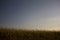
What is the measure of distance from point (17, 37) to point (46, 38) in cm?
173

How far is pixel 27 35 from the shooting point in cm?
1205

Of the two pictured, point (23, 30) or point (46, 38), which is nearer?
point (46, 38)

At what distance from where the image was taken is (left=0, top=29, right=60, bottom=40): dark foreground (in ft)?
38.8

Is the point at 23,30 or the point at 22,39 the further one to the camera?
the point at 23,30

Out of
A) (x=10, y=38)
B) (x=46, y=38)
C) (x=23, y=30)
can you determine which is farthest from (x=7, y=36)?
(x=46, y=38)

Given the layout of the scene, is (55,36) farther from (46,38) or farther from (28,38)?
(28,38)

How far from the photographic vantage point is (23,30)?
12.6 metres

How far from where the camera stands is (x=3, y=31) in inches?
487

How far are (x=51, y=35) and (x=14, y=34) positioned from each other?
2.24 m

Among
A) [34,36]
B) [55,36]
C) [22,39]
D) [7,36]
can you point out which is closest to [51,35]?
[55,36]

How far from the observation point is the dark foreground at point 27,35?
11.8 meters

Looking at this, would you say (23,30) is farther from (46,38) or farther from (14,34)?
(46,38)

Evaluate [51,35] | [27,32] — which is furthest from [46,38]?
[27,32]

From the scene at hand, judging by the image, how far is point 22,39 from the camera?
11.7 m
